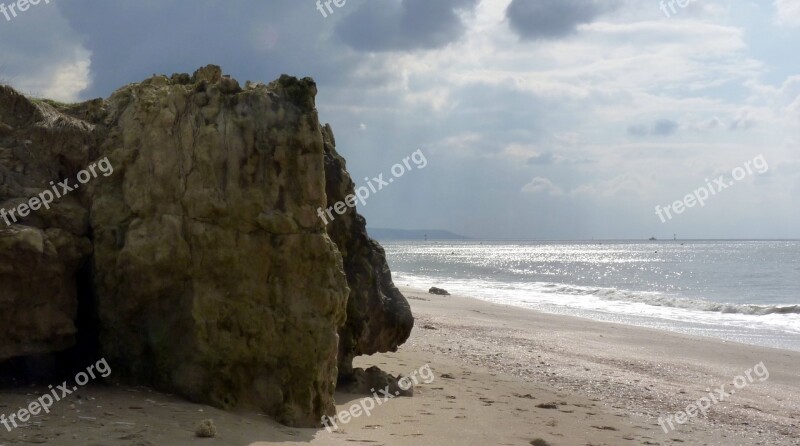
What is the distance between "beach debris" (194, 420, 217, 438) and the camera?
19.3ft

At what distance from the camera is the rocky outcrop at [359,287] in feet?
31.1

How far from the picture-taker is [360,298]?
378 inches

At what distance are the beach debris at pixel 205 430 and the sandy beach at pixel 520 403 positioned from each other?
0.06 meters

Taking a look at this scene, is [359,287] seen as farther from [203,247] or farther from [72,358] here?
[72,358]

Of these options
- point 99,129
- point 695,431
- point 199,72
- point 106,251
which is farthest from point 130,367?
point 695,431

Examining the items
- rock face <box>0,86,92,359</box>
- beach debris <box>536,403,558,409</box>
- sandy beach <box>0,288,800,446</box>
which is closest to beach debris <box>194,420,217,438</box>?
sandy beach <box>0,288,800,446</box>

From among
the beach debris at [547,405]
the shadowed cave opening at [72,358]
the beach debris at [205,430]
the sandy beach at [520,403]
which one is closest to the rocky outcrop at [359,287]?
the sandy beach at [520,403]

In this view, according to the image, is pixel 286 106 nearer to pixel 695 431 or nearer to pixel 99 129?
pixel 99 129

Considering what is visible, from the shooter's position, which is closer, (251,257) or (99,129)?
(251,257)

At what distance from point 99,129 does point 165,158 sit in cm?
113

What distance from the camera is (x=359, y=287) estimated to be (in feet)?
31.8

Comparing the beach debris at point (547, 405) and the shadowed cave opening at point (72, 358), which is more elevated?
the shadowed cave opening at point (72, 358)

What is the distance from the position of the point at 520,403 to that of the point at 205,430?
5178 millimetres

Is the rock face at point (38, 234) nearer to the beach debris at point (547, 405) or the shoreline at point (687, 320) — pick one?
the beach debris at point (547, 405)
